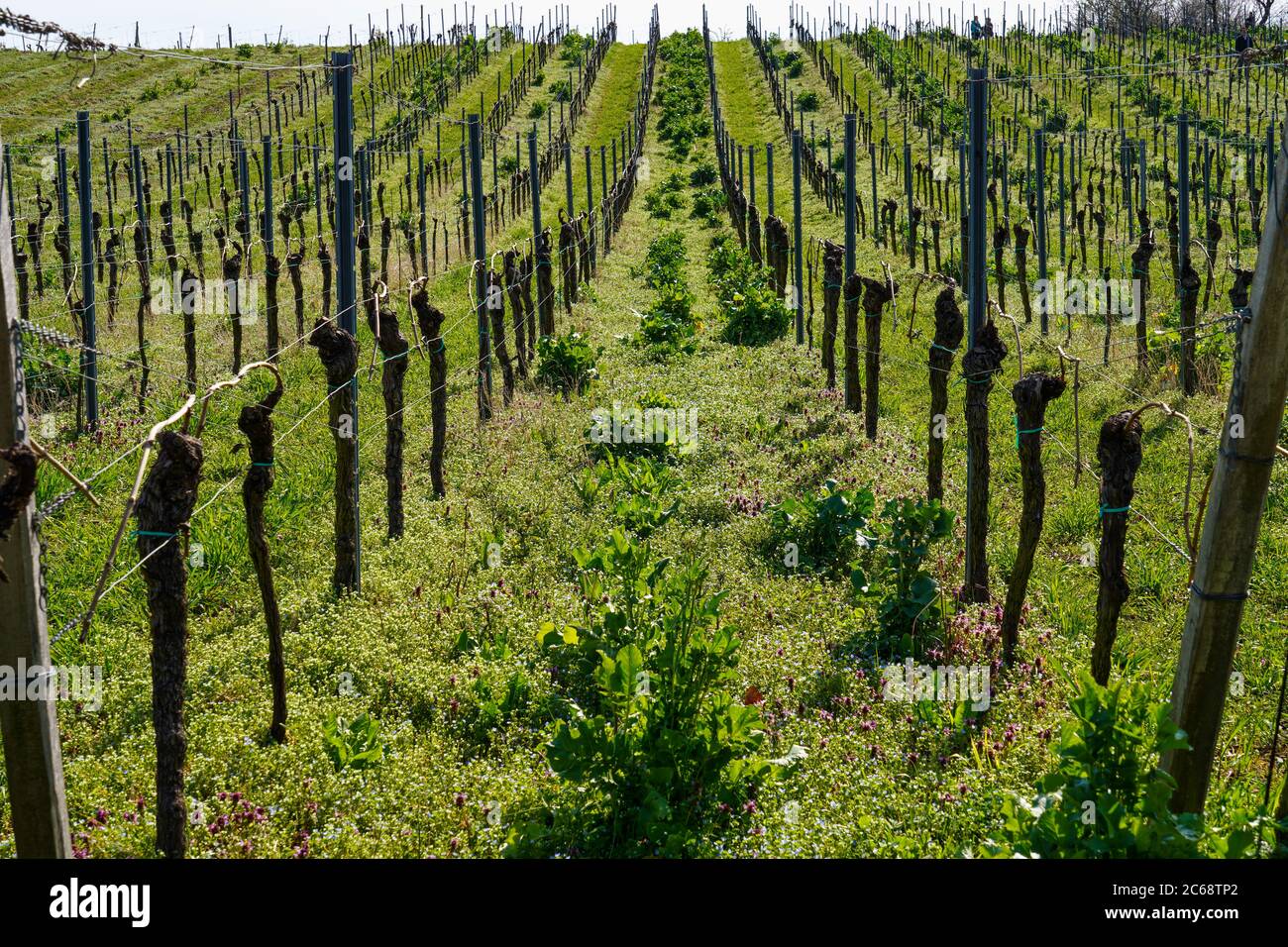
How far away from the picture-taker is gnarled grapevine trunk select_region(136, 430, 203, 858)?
13.9 ft

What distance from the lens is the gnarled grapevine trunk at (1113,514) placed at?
5.30 metres

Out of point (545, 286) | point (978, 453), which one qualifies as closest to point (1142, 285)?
point (978, 453)

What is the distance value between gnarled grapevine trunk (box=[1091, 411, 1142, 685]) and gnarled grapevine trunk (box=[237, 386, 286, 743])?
439 cm

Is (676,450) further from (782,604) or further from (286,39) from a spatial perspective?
(286,39)

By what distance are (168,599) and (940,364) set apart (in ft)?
21.5

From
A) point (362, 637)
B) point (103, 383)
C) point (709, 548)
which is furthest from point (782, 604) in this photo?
point (103, 383)

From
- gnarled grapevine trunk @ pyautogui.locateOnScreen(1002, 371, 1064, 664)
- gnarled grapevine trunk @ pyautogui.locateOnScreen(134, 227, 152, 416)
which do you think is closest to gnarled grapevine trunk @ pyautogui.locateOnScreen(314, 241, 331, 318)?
gnarled grapevine trunk @ pyautogui.locateOnScreen(134, 227, 152, 416)

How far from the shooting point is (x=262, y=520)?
5621 millimetres

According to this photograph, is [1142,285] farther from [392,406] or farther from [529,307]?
[392,406]

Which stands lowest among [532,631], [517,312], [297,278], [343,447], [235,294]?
[532,631]

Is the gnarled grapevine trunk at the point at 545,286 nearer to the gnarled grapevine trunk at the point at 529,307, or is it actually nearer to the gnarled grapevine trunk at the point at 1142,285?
the gnarled grapevine trunk at the point at 529,307

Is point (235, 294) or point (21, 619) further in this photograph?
point (235, 294)
